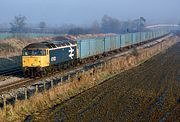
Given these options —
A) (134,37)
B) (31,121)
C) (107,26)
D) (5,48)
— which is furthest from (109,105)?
(107,26)

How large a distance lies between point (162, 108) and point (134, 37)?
53.9 meters

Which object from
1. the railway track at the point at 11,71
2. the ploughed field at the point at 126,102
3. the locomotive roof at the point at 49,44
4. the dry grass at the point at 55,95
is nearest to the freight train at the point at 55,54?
the locomotive roof at the point at 49,44

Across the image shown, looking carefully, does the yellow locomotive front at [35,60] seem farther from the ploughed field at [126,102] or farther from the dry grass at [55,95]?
the ploughed field at [126,102]

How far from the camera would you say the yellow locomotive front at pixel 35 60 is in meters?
29.4

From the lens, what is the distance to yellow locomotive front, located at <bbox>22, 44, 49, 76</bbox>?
29.4 metres

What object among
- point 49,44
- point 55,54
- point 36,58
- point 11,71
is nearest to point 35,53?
point 36,58

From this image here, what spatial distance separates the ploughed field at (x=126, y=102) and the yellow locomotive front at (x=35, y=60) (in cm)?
590

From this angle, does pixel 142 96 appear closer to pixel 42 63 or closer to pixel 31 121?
pixel 31 121

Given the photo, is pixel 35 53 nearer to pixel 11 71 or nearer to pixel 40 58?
pixel 40 58

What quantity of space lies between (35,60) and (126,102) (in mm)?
11759

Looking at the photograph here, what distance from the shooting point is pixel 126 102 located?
20453 mm

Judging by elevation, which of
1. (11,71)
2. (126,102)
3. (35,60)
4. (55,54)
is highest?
(55,54)

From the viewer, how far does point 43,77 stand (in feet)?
96.8

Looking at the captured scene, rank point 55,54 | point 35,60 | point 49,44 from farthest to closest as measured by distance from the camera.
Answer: point 55,54, point 49,44, point 35,60
